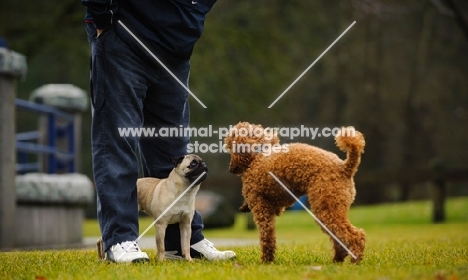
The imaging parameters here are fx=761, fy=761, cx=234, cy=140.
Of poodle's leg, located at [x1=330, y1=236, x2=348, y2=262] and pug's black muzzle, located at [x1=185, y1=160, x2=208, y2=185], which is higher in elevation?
pug's black muzzle, located at [x1=185, y1=160, x2=208, y2=185]

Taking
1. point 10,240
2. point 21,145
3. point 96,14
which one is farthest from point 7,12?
point 96,14

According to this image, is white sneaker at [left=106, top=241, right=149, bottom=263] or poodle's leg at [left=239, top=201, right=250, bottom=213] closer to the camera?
white sneaker at [left=106, top=241, right=149, bottom=263]

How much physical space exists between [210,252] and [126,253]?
611mm

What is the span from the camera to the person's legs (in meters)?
4.15

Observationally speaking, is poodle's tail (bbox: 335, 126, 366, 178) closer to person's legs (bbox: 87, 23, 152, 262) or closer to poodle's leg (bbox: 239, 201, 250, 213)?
poodle's leg (bbox: 239, 201, 250, 213)

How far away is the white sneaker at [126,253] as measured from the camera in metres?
4.03

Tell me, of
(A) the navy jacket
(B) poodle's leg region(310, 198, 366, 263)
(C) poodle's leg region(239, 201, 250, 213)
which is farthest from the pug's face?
(B) poodle's leg region(310, 198, 366, 263)

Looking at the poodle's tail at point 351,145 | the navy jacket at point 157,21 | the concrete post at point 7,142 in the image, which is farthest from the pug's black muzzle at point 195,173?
the concrete post at point 7,142

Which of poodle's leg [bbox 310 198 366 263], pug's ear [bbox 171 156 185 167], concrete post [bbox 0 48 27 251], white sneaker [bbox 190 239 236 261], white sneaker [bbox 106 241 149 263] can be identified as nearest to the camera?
poodle's leg [bbox 310 198 366 263]

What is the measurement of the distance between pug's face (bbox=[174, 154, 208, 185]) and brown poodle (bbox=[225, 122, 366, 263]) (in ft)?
0.59

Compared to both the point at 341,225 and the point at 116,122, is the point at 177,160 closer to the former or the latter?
the point at 116,122

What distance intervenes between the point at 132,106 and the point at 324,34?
59.1ft

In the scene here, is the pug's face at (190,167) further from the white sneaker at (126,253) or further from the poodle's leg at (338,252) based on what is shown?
the poodle's leg at (338,252)

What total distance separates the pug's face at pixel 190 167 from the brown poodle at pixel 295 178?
180 millimetres
